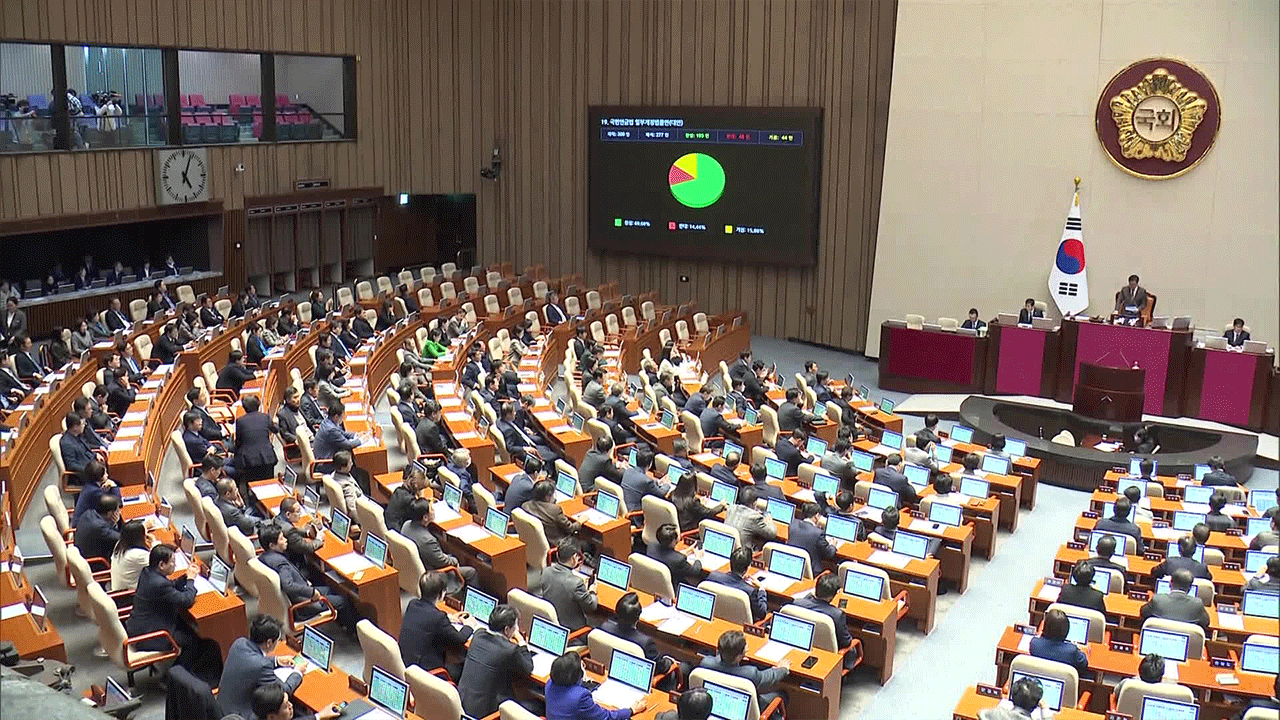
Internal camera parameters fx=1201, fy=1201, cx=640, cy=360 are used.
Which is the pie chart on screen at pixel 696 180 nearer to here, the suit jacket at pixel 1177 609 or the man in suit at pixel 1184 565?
the man in suit at pixel 1184 565

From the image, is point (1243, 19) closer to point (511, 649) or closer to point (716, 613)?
point (716, 613)

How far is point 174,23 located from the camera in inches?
781

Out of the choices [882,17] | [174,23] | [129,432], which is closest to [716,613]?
[129,432]

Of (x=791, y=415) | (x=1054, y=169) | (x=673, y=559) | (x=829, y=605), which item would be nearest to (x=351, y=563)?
(x=673, y=559)

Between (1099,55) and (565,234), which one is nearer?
(1099,55)

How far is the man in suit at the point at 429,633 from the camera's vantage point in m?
7.39

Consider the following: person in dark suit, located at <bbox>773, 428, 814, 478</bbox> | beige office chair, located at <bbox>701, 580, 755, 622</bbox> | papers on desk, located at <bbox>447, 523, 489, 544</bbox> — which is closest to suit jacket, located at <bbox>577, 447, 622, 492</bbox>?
papers on desk, located at <bbox>447, 523, 489, 544</bbox>

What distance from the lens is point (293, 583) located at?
811 centimetres

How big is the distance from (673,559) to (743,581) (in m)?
0.58

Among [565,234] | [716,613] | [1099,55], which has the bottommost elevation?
[716,613]

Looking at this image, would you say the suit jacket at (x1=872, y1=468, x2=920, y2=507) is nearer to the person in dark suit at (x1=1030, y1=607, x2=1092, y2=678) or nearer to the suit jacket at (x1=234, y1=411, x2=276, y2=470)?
the person in dark suit at (x1=1030, y1=607, x2=1092, y2=678)

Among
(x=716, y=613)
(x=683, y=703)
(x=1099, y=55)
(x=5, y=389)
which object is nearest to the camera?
(x=683, y=703)

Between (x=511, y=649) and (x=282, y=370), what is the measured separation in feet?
29.9

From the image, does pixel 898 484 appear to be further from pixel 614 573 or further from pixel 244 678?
pixel 244 678
